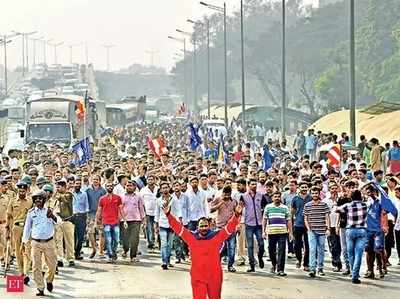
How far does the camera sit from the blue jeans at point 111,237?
21.3 m

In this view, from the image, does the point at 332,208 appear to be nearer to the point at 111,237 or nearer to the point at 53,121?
the point at 111,237

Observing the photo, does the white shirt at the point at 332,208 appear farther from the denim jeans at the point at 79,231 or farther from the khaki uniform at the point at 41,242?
the khaki uniform at the point at 41,242

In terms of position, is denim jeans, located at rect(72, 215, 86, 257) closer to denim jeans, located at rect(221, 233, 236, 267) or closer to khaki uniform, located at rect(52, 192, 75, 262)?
khaki uniform, located at rect(52, 192, 75, 262)

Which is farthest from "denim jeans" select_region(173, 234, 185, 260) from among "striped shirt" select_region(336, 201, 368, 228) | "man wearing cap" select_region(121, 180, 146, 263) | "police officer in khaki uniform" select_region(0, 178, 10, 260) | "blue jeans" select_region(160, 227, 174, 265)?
"striped shirt" select_region(336, 201, 368, 228)

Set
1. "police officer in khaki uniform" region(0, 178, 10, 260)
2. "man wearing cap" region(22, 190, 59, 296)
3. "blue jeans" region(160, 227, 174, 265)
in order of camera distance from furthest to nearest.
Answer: "blue jeans" region(160, 227, 174, 265)
"police officer in khaki uniform" region(0, 178, 10, 260)
"man wearing cap" region(22, 190, 59, 296)

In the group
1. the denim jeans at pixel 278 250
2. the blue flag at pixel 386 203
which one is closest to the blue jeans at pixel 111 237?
the denim jeans at pixel 278 250

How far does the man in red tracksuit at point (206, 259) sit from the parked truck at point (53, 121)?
3152 centimetres

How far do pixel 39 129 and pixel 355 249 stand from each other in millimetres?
29358

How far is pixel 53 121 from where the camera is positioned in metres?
46.9

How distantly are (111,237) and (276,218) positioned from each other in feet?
11.5

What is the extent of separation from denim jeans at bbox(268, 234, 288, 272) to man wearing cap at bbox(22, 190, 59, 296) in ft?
12.5

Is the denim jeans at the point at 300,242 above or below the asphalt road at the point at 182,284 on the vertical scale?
above

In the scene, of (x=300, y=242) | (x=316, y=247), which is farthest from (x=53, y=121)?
(x=316, y=247)

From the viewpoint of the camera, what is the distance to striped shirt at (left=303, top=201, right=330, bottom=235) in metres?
19.0
